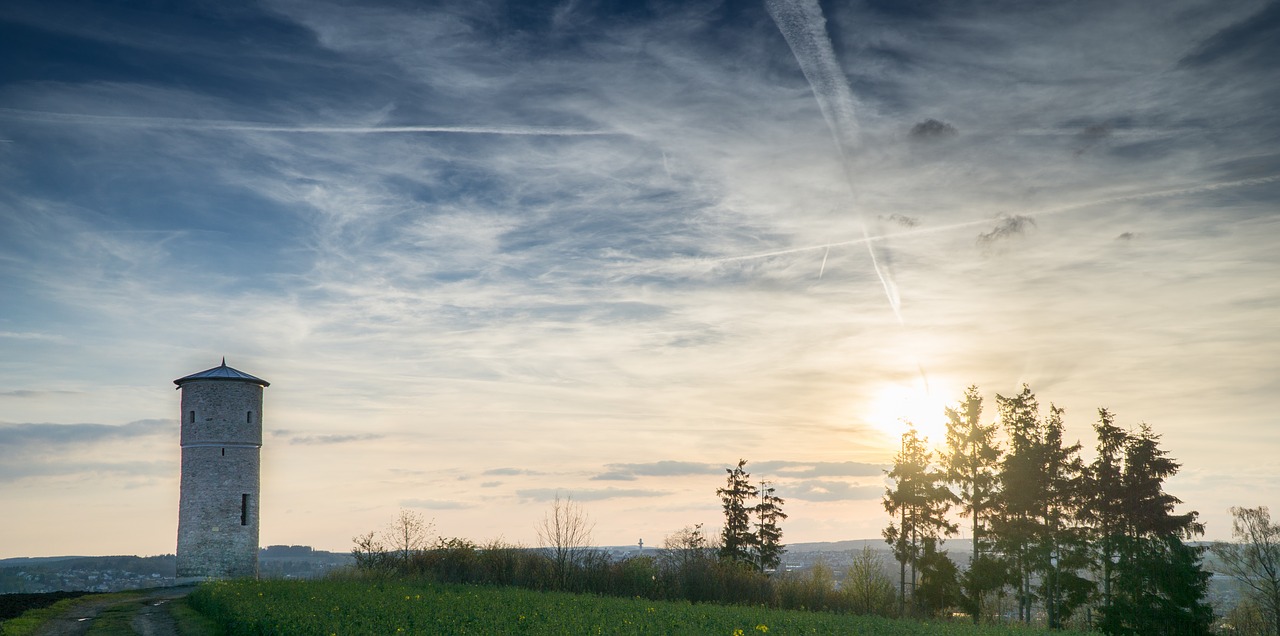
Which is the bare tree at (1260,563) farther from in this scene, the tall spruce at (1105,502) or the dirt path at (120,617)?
the dirt path at (120,617)

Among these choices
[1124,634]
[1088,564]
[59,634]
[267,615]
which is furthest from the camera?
[1088,564]

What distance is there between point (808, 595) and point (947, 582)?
1556 cm

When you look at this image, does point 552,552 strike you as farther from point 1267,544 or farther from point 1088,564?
point 1267,544

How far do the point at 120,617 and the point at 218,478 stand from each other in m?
17.8

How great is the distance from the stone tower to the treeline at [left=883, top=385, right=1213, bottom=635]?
3502 cm

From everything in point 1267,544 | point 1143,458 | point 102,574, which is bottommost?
point 102,574

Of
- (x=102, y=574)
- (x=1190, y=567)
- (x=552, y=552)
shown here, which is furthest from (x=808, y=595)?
(x=102, y=574)

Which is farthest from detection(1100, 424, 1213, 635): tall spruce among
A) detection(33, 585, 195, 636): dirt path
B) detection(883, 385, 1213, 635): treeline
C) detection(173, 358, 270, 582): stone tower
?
detection(173, 358, 270, 582): stone tower

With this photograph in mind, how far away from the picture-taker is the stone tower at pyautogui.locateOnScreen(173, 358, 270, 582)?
45188 millimetres

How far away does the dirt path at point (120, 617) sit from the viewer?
2519 cm

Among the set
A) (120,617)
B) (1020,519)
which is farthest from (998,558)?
(120,617)

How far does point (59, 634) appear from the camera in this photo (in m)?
24.2

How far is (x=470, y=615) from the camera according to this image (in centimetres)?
2236

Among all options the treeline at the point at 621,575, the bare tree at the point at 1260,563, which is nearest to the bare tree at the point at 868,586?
the treeline at the point at 621,575
